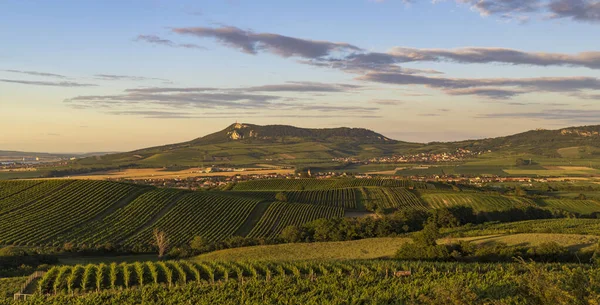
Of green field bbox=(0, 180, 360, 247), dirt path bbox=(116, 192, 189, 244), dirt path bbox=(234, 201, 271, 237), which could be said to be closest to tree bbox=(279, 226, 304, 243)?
green field bbox=(0, 180, 360, 247)

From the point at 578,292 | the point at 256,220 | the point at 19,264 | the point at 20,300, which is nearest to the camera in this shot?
the point at 578,292

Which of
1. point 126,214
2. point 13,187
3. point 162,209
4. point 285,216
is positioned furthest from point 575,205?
point 13,187

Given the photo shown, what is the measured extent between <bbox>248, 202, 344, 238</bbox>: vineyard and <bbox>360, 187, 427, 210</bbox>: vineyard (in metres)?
13.2

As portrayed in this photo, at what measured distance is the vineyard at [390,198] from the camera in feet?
370

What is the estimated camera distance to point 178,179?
198750mm

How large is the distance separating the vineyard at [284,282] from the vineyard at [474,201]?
3156 inches

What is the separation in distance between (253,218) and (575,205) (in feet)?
261

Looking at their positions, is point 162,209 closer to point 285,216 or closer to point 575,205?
point 285,216

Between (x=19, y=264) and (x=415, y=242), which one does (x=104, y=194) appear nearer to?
(x=19, y=264)

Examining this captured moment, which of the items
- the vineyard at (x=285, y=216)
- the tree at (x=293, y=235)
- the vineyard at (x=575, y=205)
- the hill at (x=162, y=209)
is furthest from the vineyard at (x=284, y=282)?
the vineyard at (x=575, y=205)

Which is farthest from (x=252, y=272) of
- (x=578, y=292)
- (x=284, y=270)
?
(x=578, y=292)

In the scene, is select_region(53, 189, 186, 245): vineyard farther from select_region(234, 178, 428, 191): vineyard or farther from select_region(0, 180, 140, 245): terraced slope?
select_region(234, 178, 428, 191): vineyard

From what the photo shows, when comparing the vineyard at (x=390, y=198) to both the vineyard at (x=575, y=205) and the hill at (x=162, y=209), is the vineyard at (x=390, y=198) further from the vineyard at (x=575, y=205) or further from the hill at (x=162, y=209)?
the vineyard at (x=575, y=205)

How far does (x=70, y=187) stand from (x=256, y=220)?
133 feet
